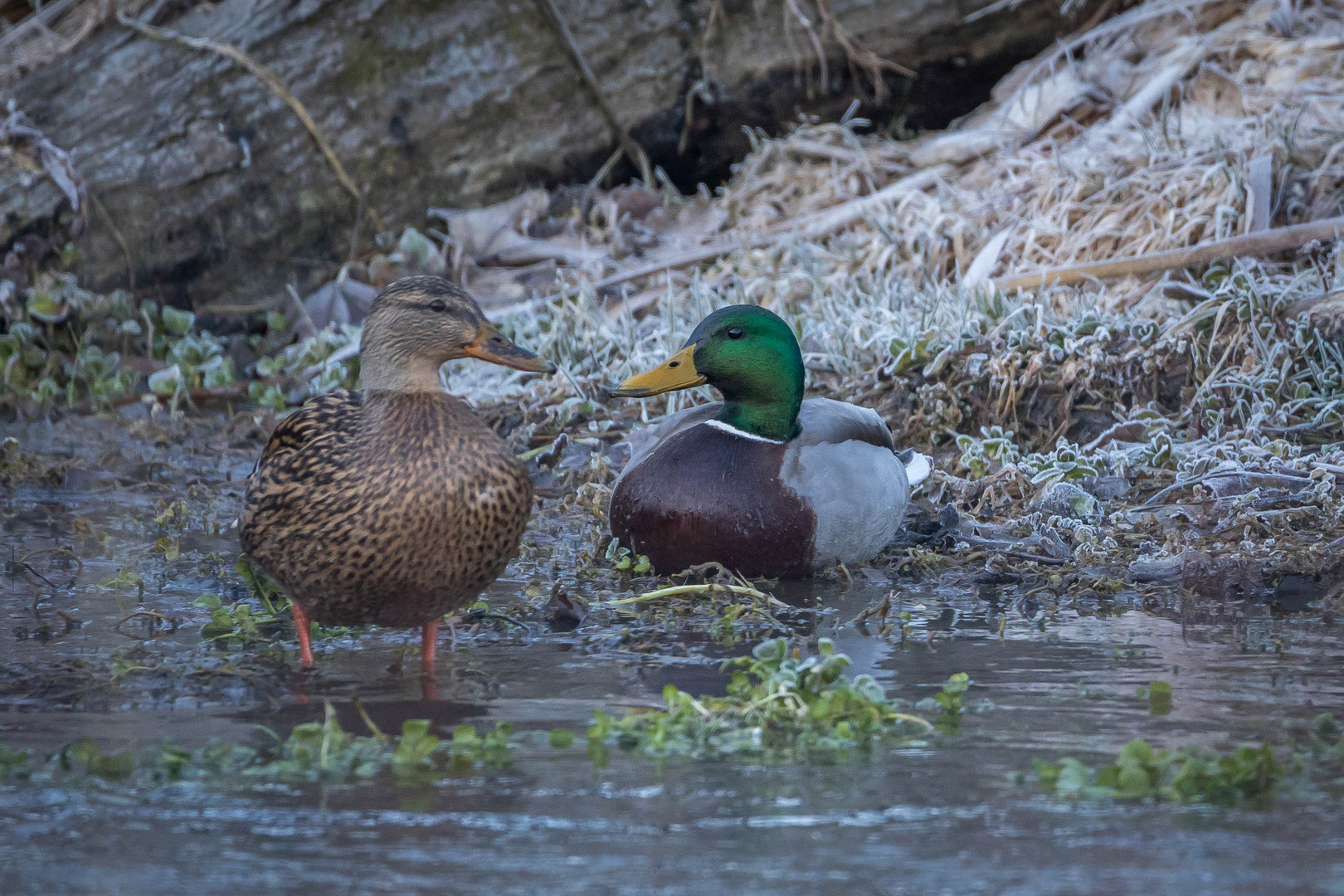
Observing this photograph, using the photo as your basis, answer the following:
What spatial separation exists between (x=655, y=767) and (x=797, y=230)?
5.50m

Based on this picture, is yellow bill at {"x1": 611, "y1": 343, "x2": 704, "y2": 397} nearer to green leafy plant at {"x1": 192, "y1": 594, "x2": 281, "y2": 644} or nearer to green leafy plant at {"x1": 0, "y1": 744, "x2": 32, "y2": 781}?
green leafy plant at {"x1": 192, "y1": 594, "x2": 281, "y2": 644}

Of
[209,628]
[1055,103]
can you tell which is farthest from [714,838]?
[1055,103]

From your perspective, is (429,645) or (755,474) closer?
(429,645)

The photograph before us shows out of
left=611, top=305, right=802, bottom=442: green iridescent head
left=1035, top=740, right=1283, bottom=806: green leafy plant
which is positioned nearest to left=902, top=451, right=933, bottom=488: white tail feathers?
left=611, top=305, right=802, bottom=442: green iridescent head

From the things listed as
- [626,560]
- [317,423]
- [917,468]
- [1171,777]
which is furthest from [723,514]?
[1171,777]

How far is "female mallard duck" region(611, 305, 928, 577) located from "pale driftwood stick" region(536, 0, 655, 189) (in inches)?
162

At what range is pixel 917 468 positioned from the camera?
5.41 m

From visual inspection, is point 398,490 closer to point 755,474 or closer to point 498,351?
point 498,351

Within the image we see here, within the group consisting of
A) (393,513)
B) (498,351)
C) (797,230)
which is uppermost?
(797,230)

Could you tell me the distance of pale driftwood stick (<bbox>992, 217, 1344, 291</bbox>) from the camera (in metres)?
6.42

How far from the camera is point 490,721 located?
3.14 meters

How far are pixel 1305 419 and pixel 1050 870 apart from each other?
13.4 feet

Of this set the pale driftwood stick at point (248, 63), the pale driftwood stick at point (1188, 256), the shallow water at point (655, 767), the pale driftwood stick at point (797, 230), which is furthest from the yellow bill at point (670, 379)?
the pale driftwood stick at point (248, 63)

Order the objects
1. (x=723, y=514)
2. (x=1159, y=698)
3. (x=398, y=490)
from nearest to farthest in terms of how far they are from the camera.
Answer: (x=1159, y=698), (x=398, y=490), (x=723, y=514)
